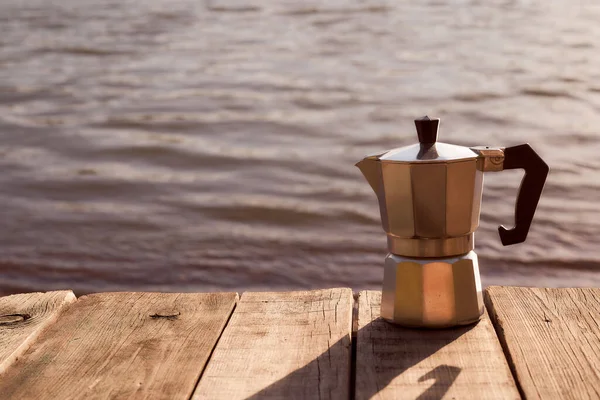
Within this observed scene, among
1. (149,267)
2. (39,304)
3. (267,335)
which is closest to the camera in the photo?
(267,335)

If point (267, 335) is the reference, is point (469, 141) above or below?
below

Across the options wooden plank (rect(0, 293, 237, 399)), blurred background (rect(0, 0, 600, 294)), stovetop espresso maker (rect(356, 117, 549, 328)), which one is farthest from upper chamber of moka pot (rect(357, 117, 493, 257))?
blurred background (rect(0, 0, 600, 294))

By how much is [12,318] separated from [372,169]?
473 millimetres

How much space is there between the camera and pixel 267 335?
34.8 inches

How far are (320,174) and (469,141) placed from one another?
2.21ft

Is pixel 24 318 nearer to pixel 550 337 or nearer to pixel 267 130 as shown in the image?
pixel 550 337

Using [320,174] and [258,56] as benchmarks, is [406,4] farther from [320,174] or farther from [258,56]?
[320,174]

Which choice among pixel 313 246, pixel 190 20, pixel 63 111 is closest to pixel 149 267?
pixel 313 246

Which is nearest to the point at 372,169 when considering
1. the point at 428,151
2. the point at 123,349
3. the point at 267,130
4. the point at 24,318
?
the point at 428,151

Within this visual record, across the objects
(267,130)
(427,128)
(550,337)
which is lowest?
(267,130)

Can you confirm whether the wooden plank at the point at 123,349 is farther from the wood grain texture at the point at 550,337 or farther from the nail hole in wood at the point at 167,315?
the wood grain texture at the point at 550,337

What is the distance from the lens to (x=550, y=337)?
2.79ft

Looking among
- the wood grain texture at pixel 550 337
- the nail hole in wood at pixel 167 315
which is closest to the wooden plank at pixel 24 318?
the nail hole in wood at pixel 167 315

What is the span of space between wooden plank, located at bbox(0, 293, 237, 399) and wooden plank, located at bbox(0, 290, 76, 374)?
0.04 ft
